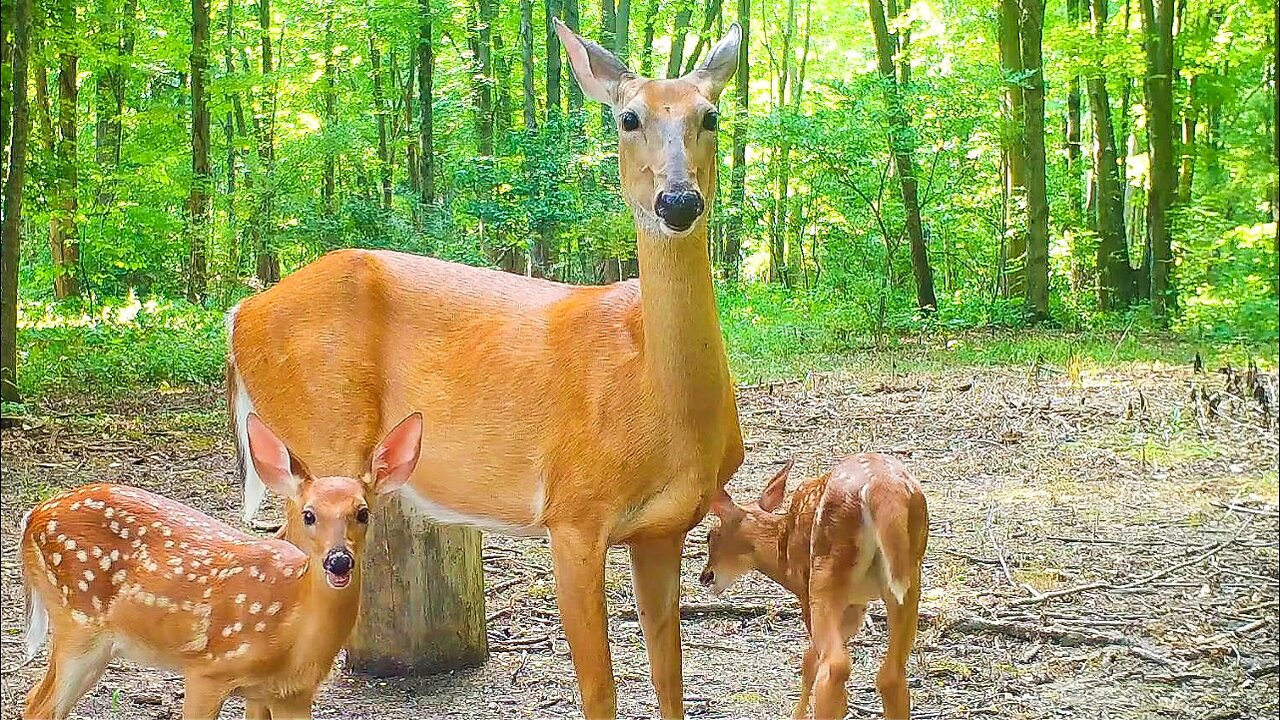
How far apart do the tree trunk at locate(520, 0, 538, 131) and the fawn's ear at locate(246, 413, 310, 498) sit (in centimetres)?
324

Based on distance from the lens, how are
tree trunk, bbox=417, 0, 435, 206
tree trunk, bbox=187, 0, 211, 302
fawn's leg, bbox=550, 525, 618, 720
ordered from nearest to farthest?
fawn's leg, bbox=550, 525, 618, 720 → tree trunk, bbox=417, 0, 435, 206 → tree trunk, bbox=187, 0, 211, 302

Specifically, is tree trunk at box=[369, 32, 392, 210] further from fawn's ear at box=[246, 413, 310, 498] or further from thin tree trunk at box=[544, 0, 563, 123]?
fawn's ear at box=[246, 413, 310, 498]

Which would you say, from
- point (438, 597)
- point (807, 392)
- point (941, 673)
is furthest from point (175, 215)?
point (941, 673)

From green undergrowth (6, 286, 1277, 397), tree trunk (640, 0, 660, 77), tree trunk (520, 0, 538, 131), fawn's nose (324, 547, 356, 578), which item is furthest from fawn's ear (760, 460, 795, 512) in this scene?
green undergrowth (6, 286, 1277, 397)

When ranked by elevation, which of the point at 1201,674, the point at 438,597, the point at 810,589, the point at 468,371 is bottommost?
the point at 1201,674

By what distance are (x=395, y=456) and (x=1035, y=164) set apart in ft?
23.7

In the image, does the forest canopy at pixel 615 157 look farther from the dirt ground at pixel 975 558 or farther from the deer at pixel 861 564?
the deer at pixel 861 564

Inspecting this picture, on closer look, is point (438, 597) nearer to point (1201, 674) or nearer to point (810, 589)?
point (810, 589)

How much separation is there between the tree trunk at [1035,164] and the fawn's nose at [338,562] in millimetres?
7027

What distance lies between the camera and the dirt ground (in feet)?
9.55

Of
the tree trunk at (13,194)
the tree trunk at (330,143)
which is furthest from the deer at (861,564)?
the tree trunk at (13,194)

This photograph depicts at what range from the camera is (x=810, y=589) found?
2.10 m

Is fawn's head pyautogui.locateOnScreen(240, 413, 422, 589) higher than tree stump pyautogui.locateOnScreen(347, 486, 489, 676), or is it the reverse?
fawn's head pyautogui.locateOnScreen(240, 413, 422, 589)

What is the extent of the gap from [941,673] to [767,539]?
2.91 feet
